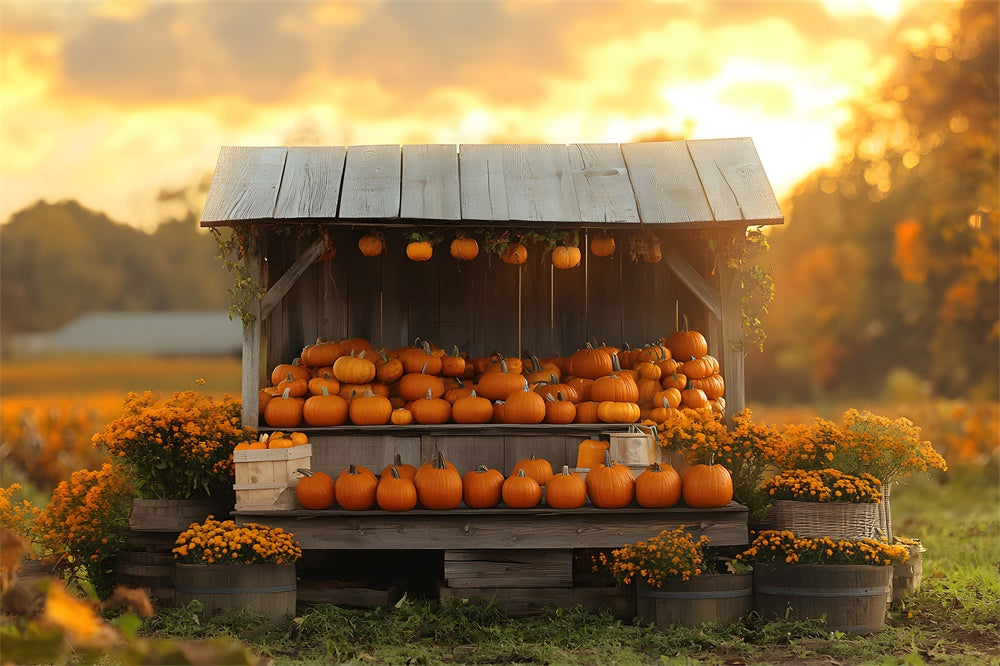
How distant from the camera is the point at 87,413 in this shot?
13789 millimetres

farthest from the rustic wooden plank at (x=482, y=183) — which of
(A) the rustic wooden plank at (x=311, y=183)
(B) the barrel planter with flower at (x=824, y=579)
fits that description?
(B) the barrel planter with flower at (x=824, y=579)

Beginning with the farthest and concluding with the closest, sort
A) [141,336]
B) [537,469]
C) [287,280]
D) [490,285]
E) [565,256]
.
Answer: [141,336] → [490,285] → [565,256] → [287,280] → [537,469]

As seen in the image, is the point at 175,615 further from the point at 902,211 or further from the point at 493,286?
the point at 902,211

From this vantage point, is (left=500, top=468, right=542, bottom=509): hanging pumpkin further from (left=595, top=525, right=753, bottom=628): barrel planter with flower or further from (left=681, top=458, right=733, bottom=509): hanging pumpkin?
(left=681, top=458, right=733, bottom=509): hanging pumpkin

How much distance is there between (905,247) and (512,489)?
11.9 meters

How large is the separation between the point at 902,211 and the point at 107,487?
19.2 metres

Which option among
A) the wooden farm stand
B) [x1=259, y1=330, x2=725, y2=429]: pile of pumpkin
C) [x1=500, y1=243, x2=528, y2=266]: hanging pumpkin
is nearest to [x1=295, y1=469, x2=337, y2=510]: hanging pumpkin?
the wooden farm stand

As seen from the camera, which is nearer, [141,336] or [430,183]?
[430,183]

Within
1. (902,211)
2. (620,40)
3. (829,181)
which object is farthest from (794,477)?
(829,181)

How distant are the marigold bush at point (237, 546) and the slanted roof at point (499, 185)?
2.11 m

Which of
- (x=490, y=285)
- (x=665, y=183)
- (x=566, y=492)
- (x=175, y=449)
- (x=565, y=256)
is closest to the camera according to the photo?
(x=566, y=492)

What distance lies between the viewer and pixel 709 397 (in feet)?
27.5

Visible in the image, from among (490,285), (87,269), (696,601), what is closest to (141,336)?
(87,269)

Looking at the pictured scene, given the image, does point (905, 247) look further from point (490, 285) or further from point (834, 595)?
point (834, 595)
